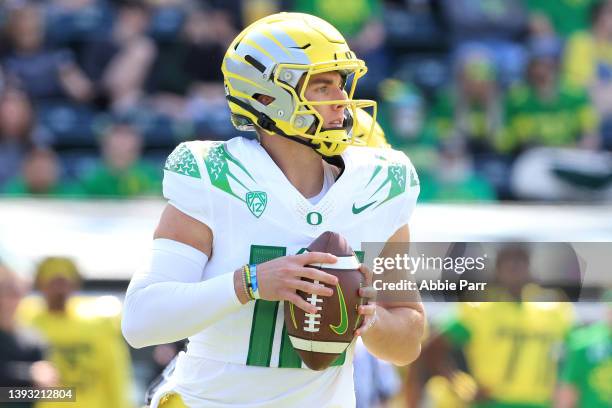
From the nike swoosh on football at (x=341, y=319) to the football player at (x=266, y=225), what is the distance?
1.2 inches

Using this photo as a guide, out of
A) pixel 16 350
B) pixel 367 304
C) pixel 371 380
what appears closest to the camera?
pixel 367 304

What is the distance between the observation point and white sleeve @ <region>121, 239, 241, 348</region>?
102 inches

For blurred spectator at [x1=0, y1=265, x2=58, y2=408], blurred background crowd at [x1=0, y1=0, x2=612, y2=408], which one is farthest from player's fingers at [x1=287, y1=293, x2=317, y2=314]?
blurred background crowd at [x1=0, y1=0, x2=612, y2=408]

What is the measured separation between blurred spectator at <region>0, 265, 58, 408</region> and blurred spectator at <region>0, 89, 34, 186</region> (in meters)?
2.84

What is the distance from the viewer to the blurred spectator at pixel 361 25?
352 inches

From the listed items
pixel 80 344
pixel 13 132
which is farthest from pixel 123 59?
pixel 80 344

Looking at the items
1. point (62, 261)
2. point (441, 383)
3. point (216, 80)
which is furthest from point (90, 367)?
Answer: point (216, 80)

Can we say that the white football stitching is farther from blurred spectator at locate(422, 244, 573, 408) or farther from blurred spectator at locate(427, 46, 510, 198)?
blurred spectator at locate(427, 46, 510, 198)

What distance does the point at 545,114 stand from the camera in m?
8.91

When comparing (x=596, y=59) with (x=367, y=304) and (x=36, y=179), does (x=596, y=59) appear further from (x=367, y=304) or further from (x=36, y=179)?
(x=367, y=304)

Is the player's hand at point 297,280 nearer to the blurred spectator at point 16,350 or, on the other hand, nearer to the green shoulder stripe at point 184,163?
the green shoulder stripe at point 184,163

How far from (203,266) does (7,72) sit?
640 centimetres

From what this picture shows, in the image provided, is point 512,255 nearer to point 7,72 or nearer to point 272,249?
point 272,249

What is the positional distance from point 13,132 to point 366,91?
8.24ft
